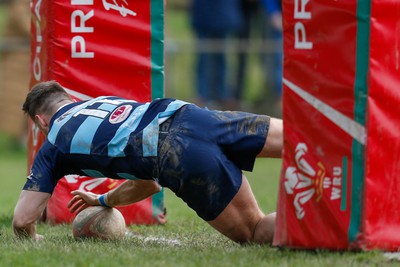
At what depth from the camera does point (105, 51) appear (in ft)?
24.8

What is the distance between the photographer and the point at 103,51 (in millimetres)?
7543

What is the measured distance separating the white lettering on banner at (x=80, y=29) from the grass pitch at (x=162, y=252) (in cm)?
134

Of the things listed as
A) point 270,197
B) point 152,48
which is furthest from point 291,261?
point 270,197

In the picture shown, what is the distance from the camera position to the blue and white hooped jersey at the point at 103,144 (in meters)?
6.07

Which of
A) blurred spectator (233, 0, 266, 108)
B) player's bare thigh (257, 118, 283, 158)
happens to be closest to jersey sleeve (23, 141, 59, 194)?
player's bare thigh (257, 118, 283, 158)

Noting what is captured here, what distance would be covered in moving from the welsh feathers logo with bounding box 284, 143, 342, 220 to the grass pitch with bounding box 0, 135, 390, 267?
305mm

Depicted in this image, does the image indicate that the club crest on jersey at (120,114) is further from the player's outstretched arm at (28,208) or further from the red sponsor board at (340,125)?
the red sponsor board at (340,125)

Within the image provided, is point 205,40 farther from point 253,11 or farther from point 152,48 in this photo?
point 152,48

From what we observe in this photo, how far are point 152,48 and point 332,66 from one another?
2.55 m

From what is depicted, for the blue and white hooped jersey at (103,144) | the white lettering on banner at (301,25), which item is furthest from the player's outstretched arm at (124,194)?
the white lettering on banner at (301,25)

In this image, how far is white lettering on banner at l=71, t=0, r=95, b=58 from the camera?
7.46 metres

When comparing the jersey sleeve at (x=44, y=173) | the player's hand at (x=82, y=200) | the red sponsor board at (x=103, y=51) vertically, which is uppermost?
the red sponsor board at (x=103, y=51)

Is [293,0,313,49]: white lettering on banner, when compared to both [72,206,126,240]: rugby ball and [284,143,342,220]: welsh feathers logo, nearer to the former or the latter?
[284,143,342,220]: welsh feathers logo

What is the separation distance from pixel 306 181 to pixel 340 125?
1.19 ft
